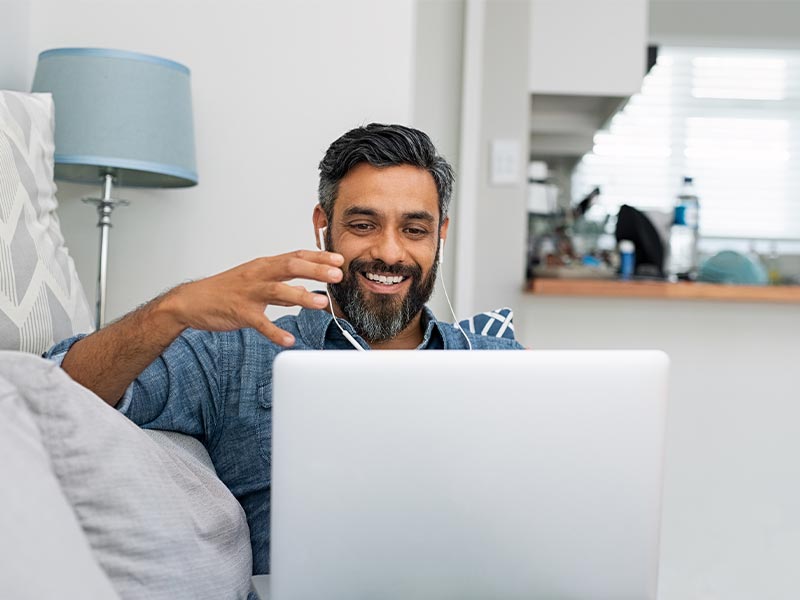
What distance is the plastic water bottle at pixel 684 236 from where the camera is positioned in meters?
3.07

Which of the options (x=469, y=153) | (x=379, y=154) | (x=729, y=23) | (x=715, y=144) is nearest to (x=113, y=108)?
(x=379, y=154)

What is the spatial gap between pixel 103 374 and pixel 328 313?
1.29 ft

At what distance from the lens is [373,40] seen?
83.5 inches

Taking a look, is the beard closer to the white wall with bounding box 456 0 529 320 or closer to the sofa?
the sofa

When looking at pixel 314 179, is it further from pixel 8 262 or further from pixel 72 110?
pixel 8 262

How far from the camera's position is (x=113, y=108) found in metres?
1.76

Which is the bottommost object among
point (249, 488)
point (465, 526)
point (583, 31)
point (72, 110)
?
point (249, 488)

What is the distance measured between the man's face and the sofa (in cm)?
43

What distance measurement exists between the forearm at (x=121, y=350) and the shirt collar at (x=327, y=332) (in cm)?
30

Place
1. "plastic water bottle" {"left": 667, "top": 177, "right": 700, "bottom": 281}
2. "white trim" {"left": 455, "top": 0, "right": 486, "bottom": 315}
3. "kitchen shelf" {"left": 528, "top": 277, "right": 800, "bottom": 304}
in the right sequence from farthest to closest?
"plastic water bottle" {"left": 667, "top": 177, "right": 700, "bottom": 281}
"white trim" {"left": 455, "top": 0, "right": 486, "bottom": 315}
"kitchen shelf" {"left": 528, "top": 277, "right": 800, "bottom": 304}

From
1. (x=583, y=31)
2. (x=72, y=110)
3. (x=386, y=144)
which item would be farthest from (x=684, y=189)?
(x=72, y=110)

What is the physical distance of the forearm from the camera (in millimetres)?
1262

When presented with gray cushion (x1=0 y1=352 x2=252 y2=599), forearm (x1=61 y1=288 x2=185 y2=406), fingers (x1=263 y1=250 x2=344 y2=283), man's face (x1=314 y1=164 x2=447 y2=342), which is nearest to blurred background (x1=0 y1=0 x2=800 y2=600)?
man's face (x1=314 y1=164 x2=447 y2=342)

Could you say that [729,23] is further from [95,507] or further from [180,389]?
[95,507]
